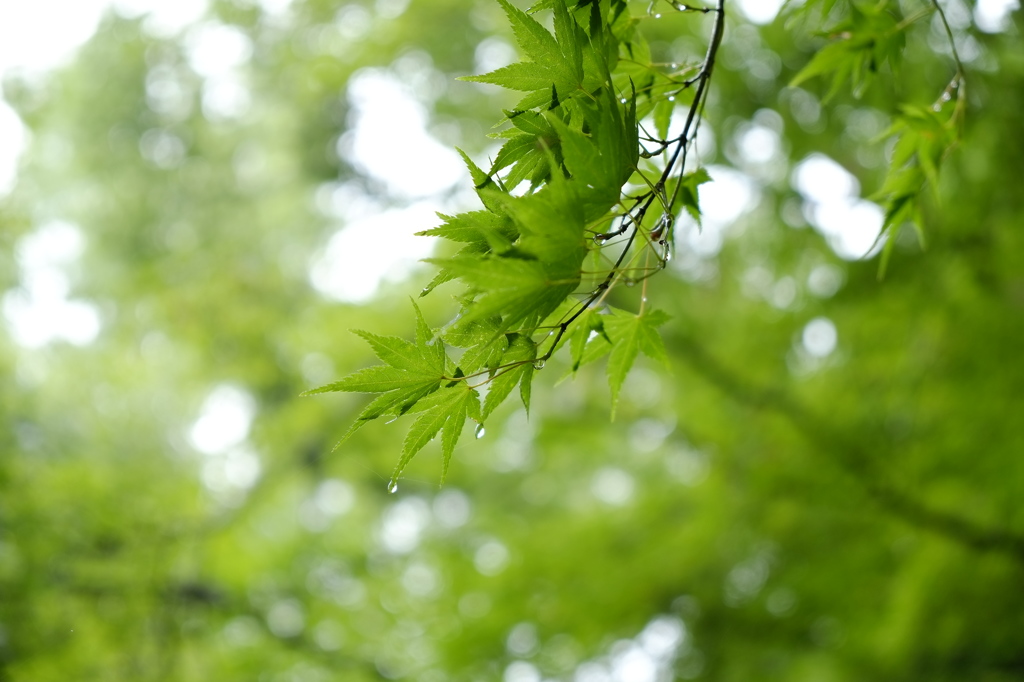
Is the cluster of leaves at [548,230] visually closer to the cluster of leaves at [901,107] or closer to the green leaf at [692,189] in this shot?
the green leaf at [692,189]

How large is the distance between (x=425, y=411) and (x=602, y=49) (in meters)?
0.43

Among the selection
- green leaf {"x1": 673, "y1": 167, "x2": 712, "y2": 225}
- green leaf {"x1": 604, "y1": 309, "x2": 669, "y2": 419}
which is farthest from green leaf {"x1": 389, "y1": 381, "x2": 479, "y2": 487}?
green leaf {"x1": 673, "y1": 167, "x2": 712, "y2": 225}

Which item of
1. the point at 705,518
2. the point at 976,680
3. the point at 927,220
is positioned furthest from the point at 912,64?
the point at 976,680

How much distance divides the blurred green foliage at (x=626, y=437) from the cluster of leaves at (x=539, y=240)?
216cm

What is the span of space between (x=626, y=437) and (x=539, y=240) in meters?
5.25

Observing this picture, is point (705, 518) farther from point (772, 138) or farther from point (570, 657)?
point (772, 138)

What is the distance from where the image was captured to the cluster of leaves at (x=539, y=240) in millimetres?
680

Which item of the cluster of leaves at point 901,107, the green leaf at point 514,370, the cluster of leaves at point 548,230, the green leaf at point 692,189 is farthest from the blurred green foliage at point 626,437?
the green leaf at point 514,370

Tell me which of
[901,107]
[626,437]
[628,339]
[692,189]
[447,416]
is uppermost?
[626,437]

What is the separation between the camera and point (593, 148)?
70 cm

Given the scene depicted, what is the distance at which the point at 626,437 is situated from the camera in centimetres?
579

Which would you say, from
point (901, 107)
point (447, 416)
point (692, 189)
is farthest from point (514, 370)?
point (901, 107)

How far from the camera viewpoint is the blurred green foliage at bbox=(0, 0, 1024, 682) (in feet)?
10.7

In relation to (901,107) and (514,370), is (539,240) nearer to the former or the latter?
(514,370)
